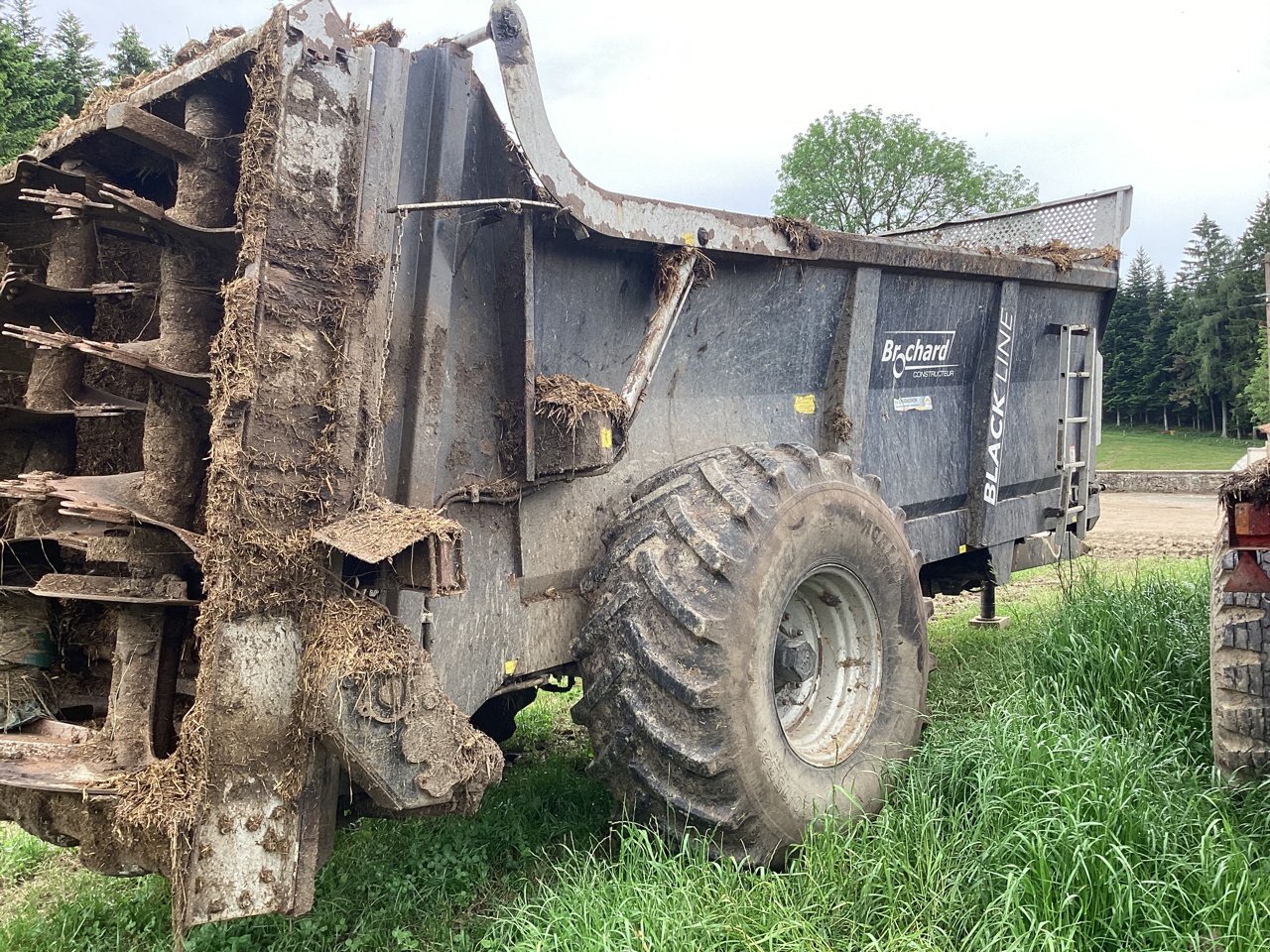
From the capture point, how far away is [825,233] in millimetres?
3979

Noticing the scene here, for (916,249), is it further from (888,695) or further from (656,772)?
(656,772)

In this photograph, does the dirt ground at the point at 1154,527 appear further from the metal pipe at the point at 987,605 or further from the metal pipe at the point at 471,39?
the metal pipe at the point at 471,39

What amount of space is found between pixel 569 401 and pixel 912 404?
237 cm

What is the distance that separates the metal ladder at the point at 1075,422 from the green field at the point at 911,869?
71.8 inches

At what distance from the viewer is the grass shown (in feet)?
105

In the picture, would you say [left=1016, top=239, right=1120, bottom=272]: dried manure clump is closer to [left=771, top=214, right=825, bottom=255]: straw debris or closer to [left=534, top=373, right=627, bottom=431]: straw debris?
[left=771, top=214, right=825, bottom=255]: straw debris

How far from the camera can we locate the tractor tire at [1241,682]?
11.2ft

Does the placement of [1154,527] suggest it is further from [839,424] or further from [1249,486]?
[1249,486]

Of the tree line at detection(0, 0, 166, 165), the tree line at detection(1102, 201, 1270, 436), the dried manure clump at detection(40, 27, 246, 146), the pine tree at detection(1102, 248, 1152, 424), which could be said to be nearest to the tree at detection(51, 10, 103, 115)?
the tree line at detection(0, 0, 166, 165)

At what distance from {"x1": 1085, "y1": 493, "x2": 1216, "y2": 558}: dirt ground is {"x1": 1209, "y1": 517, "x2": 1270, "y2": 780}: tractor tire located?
624cm

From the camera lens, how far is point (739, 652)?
2926 millimetres

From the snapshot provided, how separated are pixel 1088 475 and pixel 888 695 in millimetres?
3438

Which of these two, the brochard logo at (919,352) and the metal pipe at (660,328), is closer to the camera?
the metal pipe at (660,328)

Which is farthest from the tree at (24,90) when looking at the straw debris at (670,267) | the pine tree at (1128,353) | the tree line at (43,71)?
the pine tree at (1128,353)
